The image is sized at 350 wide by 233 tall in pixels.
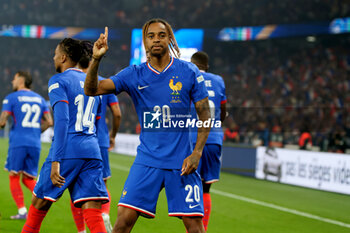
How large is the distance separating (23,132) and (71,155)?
9.81 ft

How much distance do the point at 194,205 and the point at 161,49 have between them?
1039 millimetres

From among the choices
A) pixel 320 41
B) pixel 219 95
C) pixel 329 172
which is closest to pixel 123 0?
pixel 320 41

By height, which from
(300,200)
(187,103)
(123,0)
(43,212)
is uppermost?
(123,0)

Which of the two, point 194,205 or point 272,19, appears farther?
point 272,19

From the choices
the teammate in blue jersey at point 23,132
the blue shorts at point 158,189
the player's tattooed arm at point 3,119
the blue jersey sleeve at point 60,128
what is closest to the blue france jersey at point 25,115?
the teammate in blue jersey at point 23,132

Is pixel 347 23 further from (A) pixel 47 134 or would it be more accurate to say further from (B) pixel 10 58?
(B) pixel 10 58

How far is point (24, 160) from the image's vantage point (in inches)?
248

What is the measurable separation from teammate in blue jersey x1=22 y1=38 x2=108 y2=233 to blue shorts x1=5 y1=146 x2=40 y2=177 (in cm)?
263

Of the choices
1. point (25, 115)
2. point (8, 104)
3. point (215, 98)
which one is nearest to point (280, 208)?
point (215, 98)

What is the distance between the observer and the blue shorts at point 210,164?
190 inches

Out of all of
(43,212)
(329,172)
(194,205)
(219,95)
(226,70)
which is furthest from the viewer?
(226,70)

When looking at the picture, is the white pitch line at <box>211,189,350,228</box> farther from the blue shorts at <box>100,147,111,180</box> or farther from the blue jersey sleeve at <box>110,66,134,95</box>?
the blue jersey sleeve at <box>110,66,134,95</box>

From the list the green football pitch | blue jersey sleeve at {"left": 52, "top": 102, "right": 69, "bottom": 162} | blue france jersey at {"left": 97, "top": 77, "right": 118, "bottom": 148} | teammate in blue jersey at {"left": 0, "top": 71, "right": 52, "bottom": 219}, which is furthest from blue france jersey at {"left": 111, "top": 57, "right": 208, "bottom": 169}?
teammate in blue jersey at {"left": 0, "top": 71, "right": 52, "bottom": 219}

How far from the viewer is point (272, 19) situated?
26109mm
